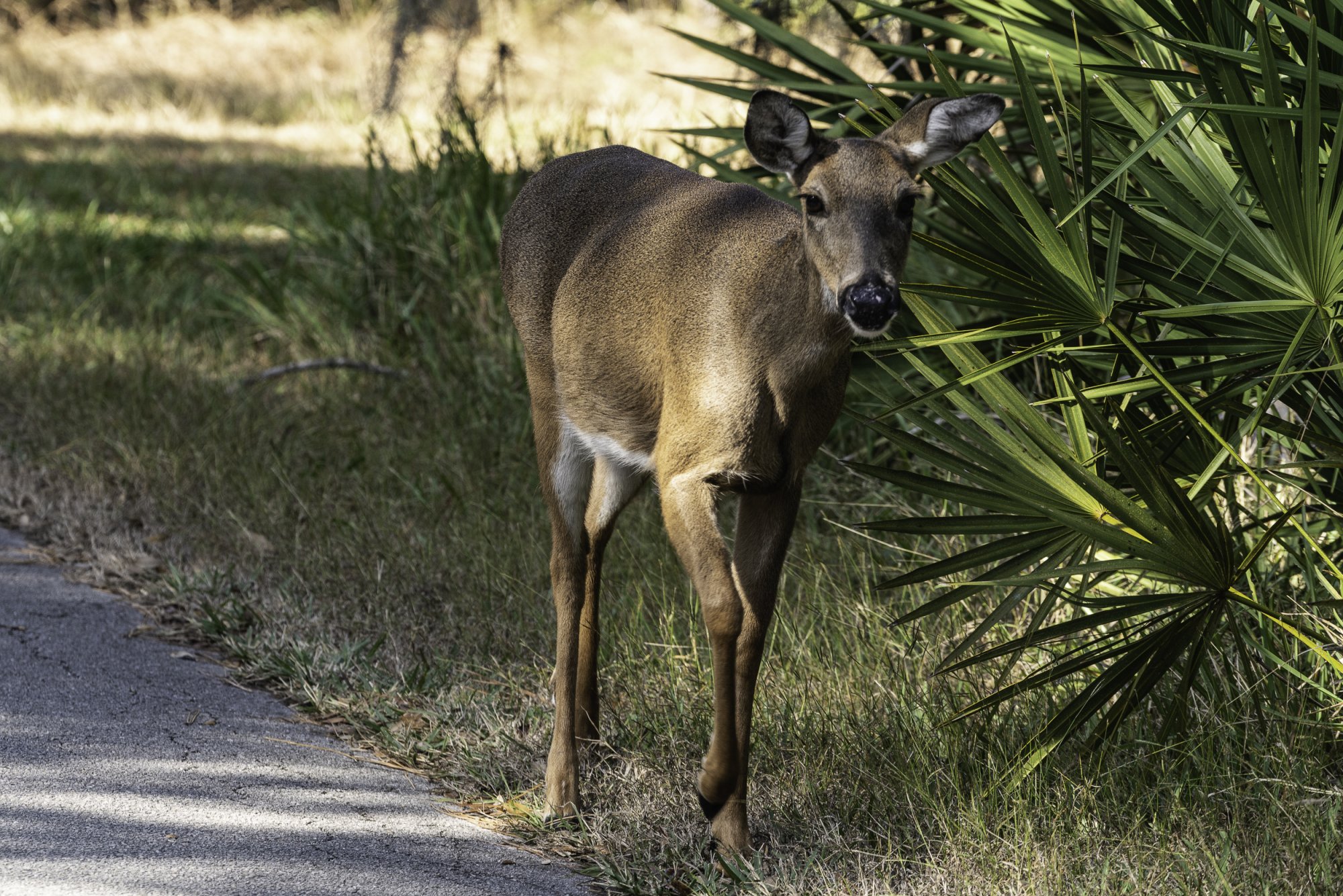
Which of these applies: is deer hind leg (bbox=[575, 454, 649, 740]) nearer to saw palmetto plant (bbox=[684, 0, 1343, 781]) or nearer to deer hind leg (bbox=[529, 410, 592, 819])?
deer hind leg (bbox=[529, 410, 592, 819])

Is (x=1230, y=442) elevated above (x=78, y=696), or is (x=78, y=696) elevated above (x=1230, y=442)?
(x=1230, y=442)

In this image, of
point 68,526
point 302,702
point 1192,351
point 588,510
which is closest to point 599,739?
point 588,510

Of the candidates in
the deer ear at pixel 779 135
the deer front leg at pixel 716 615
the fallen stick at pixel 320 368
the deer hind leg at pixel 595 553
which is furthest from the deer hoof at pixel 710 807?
the fallen stick at pixel 320 368

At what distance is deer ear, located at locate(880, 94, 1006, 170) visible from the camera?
3.68m

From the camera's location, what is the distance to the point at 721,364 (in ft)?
12.5

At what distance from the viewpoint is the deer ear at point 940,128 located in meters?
3.68

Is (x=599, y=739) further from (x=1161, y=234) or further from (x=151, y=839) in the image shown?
(x=1161, y=234)

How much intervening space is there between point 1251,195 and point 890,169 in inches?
44.3

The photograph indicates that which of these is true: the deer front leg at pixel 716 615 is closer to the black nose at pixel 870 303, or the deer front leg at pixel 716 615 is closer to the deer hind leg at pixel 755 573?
the deer hind leg at pixel 755 573

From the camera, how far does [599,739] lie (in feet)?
13.9

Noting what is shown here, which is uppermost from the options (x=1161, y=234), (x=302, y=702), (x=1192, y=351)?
(x=1161, y=234)

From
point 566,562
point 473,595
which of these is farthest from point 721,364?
point 473,595

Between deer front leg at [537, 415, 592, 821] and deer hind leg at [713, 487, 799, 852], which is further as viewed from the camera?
deer front leg at [537, 415, 592, 821]

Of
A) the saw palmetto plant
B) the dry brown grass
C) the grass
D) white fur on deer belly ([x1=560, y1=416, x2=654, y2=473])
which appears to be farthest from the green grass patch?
the dry brown grass
